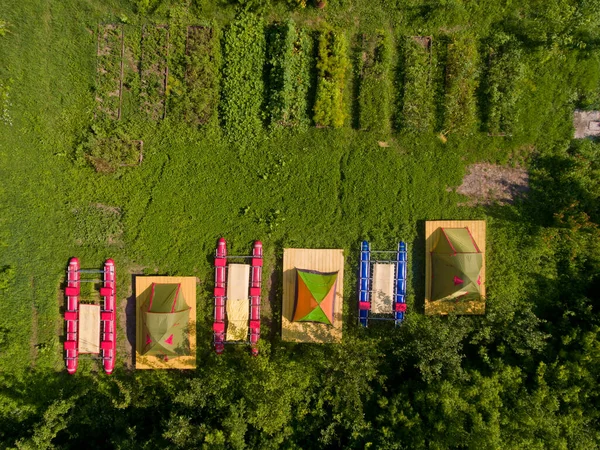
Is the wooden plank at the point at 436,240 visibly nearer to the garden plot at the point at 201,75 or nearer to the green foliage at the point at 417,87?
the green foliage at the point at 417,87

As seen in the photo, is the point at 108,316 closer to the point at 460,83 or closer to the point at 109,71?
the point at 109,71

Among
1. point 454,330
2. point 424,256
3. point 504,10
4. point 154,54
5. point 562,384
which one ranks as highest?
point 504,10

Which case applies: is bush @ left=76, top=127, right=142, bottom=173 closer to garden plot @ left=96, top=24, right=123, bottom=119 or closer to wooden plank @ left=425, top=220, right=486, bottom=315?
garden plot @ left=96, top=24, right=123, bottom=119

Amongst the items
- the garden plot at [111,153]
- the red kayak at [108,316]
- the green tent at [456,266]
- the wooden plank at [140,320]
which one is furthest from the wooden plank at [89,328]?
the green tent at [456,266]

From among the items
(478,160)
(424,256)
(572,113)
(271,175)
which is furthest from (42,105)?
(572,113)

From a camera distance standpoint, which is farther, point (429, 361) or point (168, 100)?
point (168, 100)

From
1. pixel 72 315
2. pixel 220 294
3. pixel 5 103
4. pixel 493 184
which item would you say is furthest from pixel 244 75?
pixel 72 315

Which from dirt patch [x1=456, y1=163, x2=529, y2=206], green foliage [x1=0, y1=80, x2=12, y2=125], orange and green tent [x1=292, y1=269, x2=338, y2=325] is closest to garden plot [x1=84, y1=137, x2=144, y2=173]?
green foliage [x1=0, y1=80, x2=12, y2=125]

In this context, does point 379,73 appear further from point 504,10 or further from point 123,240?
point 123,240
